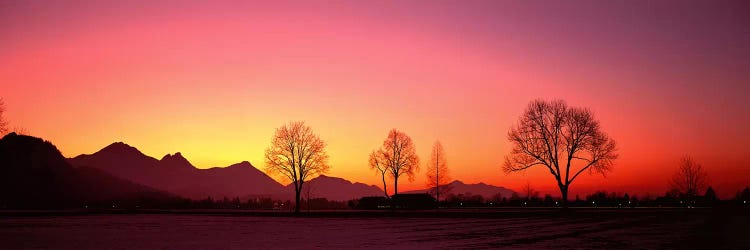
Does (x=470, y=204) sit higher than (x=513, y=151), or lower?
lower

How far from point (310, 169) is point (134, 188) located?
13719 centimetres

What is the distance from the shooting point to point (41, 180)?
144m

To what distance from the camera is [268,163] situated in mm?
79562

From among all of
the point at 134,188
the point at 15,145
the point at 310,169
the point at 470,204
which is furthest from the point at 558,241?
the point at 134,188

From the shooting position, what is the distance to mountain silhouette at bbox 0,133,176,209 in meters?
132

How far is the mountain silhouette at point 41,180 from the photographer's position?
13188 centimetres

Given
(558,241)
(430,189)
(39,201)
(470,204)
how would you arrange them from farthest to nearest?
(39,201), (470,204), (430,189), (558,241)

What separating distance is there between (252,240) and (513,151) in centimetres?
4510

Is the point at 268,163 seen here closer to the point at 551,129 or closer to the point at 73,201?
the point at 551,129

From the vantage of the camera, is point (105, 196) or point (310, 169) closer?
point (310, 169)

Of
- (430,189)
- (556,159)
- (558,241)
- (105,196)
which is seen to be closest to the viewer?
(558,241)

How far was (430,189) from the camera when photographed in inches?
3770

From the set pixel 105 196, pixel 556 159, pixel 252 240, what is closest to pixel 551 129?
pixel 556 159

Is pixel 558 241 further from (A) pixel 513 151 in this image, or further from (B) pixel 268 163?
(B) pixel 268 163
